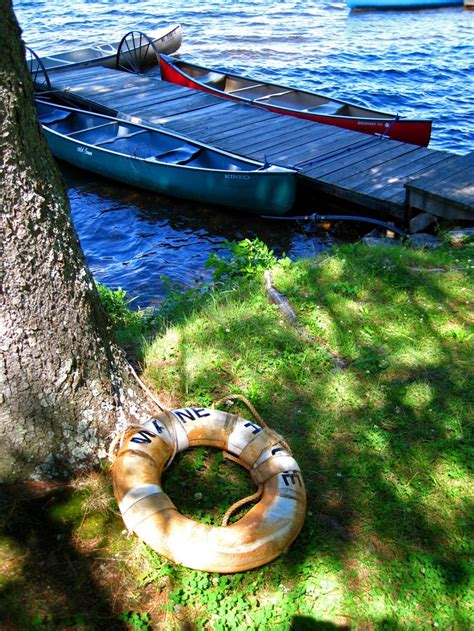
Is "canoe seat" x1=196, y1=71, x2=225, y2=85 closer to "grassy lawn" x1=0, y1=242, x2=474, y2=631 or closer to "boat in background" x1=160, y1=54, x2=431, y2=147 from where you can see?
"boat in background" x1=160, y1=54, x2=431, y2=147

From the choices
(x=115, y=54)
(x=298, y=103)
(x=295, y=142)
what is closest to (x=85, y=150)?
(x=295, y=142)

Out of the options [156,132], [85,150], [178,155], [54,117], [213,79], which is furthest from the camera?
[213,79]

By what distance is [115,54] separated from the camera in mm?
15945

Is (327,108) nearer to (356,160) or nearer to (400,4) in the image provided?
(356,160)

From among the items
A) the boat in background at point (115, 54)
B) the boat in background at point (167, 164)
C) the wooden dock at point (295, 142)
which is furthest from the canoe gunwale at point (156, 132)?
the boat in background at point (115, 54)

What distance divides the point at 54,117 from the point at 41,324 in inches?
389

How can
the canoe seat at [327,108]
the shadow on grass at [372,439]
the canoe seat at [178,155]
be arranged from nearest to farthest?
the shadow on grass at [372,439], the canoe seat at [178,155], the canoe seat at [327,108]

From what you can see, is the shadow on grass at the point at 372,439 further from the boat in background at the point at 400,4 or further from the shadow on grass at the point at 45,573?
the boat in background at the point at 400,4

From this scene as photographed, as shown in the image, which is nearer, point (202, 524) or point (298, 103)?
point (202, 524)

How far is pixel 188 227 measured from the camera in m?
9.66

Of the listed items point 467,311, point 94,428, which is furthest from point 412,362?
point 94,428

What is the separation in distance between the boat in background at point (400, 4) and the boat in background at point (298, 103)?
12.1 metres

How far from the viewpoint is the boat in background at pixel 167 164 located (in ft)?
30.1

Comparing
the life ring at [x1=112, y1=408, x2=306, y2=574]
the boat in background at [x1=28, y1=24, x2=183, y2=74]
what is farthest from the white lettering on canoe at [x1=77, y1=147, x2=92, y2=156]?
the life ring at [x1=112, y1=408, x2=306, y2=574]
